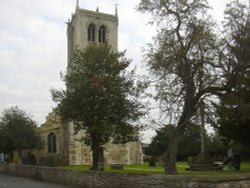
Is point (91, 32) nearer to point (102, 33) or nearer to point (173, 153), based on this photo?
point (102, 33)

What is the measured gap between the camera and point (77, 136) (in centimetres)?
5944

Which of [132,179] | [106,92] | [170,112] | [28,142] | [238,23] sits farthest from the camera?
[28,142]

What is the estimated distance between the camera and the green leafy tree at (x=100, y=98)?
2675 cm

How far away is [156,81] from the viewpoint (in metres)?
21.4

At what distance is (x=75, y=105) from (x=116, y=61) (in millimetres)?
4348

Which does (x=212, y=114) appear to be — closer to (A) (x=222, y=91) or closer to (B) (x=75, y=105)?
(A) (x=222, y=91)

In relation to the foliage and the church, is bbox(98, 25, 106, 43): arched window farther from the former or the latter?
the foliage

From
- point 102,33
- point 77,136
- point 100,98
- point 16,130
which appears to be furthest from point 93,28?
point 100,98

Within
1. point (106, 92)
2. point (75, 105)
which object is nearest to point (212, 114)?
point (106, 92)

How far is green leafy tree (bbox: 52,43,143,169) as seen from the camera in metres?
26.8

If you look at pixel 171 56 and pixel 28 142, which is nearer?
pixel 171 56

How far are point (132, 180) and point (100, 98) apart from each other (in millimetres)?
10197

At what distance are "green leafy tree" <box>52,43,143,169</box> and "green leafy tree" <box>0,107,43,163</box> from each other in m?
24.0

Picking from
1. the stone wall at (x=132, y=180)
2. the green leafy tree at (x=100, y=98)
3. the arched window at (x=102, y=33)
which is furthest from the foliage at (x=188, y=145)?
the arched window at (x=102, y=33)
